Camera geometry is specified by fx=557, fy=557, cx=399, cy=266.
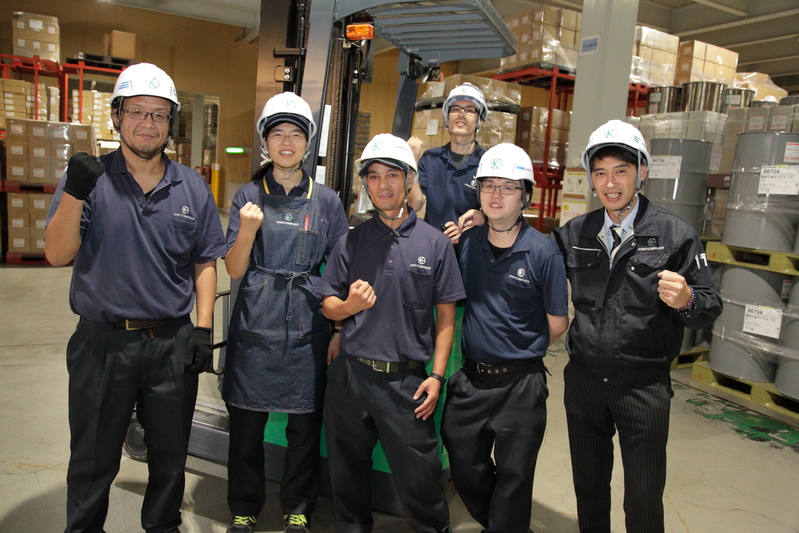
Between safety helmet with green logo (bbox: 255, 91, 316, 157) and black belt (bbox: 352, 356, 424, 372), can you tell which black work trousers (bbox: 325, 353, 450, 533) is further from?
safety helmet with green logo (bbox: 255, 91, 316, 157)

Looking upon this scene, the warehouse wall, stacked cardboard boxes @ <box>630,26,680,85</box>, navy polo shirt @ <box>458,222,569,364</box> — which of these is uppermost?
the warehouse wall

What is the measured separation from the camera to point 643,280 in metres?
2.43

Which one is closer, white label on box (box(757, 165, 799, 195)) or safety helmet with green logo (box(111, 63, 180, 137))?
safety helmet with green logo (box(111, 63, 180, 137))

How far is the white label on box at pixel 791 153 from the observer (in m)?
4.93

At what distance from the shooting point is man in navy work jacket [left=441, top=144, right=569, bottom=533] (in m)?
2.57

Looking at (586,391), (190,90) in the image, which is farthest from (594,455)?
(190,90)

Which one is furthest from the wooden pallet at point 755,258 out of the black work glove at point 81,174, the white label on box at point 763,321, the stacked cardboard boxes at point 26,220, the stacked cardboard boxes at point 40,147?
the stacked cardboard boxes at point 26,220

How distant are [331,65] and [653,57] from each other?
7730mm

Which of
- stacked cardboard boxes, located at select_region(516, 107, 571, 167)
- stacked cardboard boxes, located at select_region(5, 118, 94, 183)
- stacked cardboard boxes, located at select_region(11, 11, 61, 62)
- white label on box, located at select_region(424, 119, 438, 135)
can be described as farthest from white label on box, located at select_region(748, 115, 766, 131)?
stacked cardboard boxes, located at select_region(11, 11, 61, 62)

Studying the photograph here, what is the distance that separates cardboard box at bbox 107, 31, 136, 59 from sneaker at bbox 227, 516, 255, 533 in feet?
41.8

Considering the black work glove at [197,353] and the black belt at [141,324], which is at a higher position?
the black belt at [141,324]

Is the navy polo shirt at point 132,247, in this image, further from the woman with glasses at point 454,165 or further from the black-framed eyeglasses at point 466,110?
the black-framed eyeglasses at point 466,110

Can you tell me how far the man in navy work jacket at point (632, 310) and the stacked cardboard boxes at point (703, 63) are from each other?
780cm

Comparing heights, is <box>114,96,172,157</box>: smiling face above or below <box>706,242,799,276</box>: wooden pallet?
above
